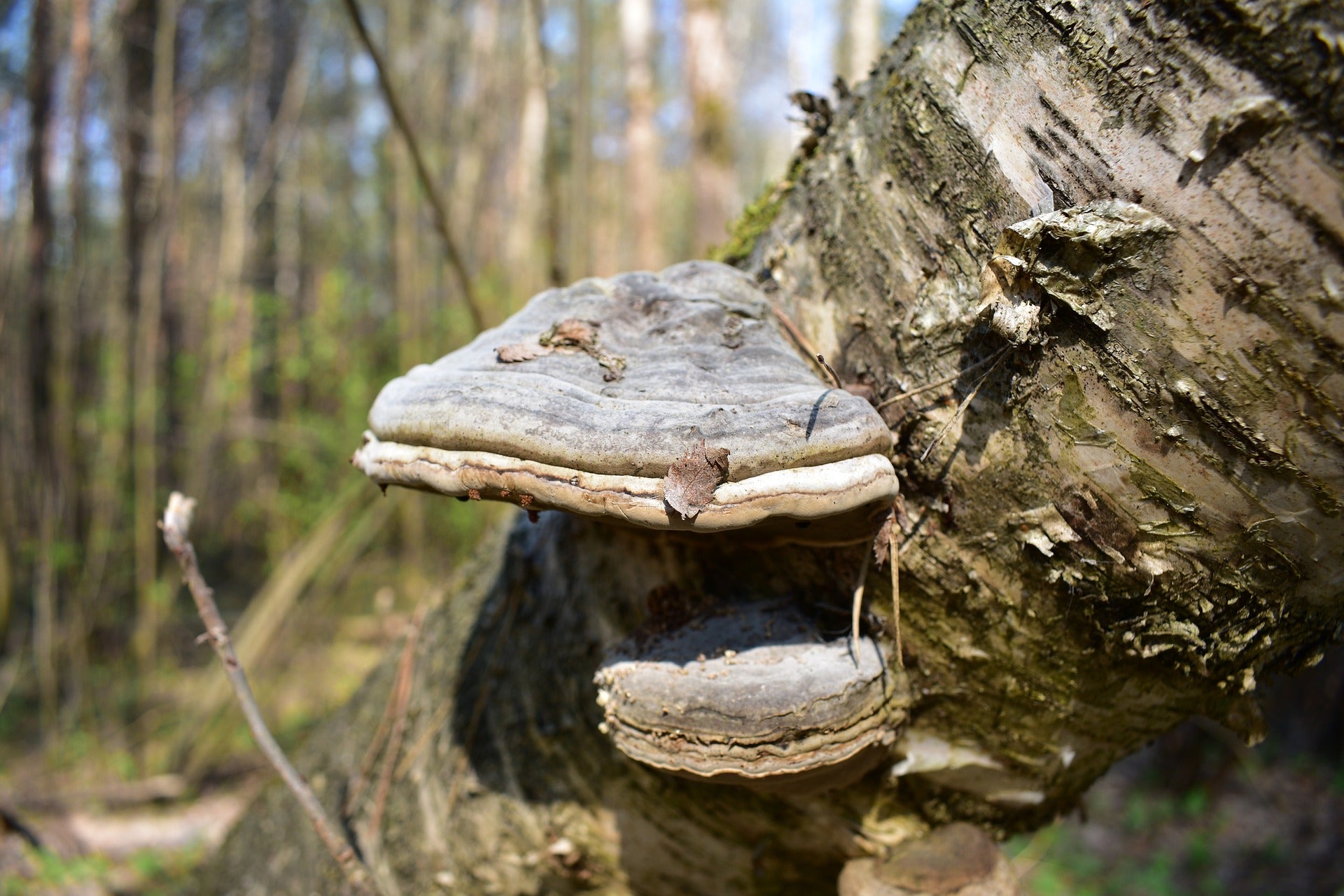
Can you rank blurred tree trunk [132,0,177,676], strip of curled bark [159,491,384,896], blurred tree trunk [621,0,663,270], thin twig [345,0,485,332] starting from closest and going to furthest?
strip of curled bark [159,491,384,896], thin twig [345,0,485,332], blurred tree trunk [132,0,177,676], blurred tree trunk [621,0,663,270]

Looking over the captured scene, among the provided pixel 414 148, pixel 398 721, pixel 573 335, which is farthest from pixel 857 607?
pixel 414 148

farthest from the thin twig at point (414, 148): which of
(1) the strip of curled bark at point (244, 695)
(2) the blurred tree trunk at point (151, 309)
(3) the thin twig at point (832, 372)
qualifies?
(2) the blurred tree trunk at point (151, 309)

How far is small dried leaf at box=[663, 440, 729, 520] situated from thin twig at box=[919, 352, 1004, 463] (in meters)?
0.37

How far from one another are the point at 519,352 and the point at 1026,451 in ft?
2.44

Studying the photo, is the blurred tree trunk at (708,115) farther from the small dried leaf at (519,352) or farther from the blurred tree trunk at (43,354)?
the small dried leaf at (519,352)

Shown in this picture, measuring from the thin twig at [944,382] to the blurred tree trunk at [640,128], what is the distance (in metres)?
8.38

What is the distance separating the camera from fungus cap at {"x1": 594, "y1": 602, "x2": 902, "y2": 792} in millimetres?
1057

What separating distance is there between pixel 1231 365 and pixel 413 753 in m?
1.71

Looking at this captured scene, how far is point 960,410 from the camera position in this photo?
1058 millimetres

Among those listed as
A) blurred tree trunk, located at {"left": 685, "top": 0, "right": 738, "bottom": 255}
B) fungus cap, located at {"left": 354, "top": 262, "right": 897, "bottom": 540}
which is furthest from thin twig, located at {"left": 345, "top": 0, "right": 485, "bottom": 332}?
blurred tree trunk, located at {"left": 685, "top": 0, "right": 738, "bottom": 255}

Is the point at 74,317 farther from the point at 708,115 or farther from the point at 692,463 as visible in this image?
the point at 692,463

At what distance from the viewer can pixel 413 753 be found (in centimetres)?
173

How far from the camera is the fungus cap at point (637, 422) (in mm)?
931

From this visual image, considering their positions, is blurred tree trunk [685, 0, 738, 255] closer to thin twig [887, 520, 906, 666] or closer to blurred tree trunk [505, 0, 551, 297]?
blurred tree trunk [505, 0, 551, 297]
